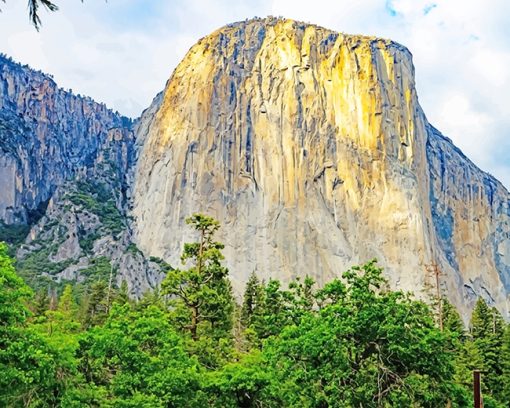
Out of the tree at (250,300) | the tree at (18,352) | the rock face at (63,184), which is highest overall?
the rock face at (63,184)

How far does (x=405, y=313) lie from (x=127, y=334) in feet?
33.4

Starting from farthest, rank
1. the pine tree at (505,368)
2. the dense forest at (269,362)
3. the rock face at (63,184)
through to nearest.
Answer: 1. the rock face at (63,184)
2. the pine tree at (505,368)
3. the dense forest at (269,362)

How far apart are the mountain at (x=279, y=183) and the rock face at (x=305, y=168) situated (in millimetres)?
296

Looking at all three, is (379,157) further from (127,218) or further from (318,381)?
(318,381)

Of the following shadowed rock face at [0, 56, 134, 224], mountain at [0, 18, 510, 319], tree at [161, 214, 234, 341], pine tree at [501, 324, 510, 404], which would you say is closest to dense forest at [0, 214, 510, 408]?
tree at [161, 214, 234, 341]

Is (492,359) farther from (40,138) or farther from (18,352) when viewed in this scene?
(40,138)

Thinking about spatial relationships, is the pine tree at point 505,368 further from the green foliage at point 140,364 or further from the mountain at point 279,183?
the mountain at point 279,183

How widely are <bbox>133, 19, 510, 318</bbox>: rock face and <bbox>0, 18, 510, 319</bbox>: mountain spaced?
11.6 inches

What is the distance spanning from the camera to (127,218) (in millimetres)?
148375

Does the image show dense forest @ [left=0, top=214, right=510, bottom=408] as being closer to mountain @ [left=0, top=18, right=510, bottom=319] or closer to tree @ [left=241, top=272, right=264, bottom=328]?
tree @ [left=241, top=272, right=264, bottom=328]

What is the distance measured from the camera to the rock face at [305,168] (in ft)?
426

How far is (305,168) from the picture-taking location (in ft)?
448

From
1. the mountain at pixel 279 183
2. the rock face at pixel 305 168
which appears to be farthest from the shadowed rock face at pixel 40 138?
the rock face at pixel 305 168

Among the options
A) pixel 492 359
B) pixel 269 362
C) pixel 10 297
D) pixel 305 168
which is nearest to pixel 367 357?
pixel 269 362
